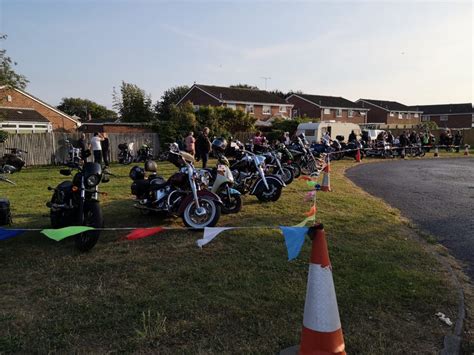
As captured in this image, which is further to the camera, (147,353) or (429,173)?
(429,173)

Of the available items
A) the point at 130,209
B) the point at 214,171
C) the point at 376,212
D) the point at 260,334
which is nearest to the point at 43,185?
the point at 130,209

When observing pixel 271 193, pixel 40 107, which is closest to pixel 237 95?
pixel 40 107

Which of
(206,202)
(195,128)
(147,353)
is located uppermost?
(195,128)

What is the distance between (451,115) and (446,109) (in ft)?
7.38

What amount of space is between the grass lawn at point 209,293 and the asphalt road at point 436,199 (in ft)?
2.03

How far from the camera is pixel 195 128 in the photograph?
2495cm

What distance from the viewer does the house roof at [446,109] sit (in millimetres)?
70175

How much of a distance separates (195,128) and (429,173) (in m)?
14.5

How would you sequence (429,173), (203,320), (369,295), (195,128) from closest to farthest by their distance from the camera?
(203,320)
(369,295)
(429,173)
(195,128)

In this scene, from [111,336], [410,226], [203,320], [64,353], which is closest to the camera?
[64,353]

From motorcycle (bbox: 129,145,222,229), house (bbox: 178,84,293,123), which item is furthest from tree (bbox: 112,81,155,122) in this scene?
motorcycle (bbox: 129,145,222,229)

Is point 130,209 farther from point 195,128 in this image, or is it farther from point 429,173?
point 195,128

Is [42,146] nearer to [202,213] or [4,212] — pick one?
[4,212]

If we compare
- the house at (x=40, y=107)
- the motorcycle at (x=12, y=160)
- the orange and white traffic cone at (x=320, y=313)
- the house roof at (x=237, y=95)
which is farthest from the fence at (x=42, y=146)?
the house roof at (x=237, y=95)
